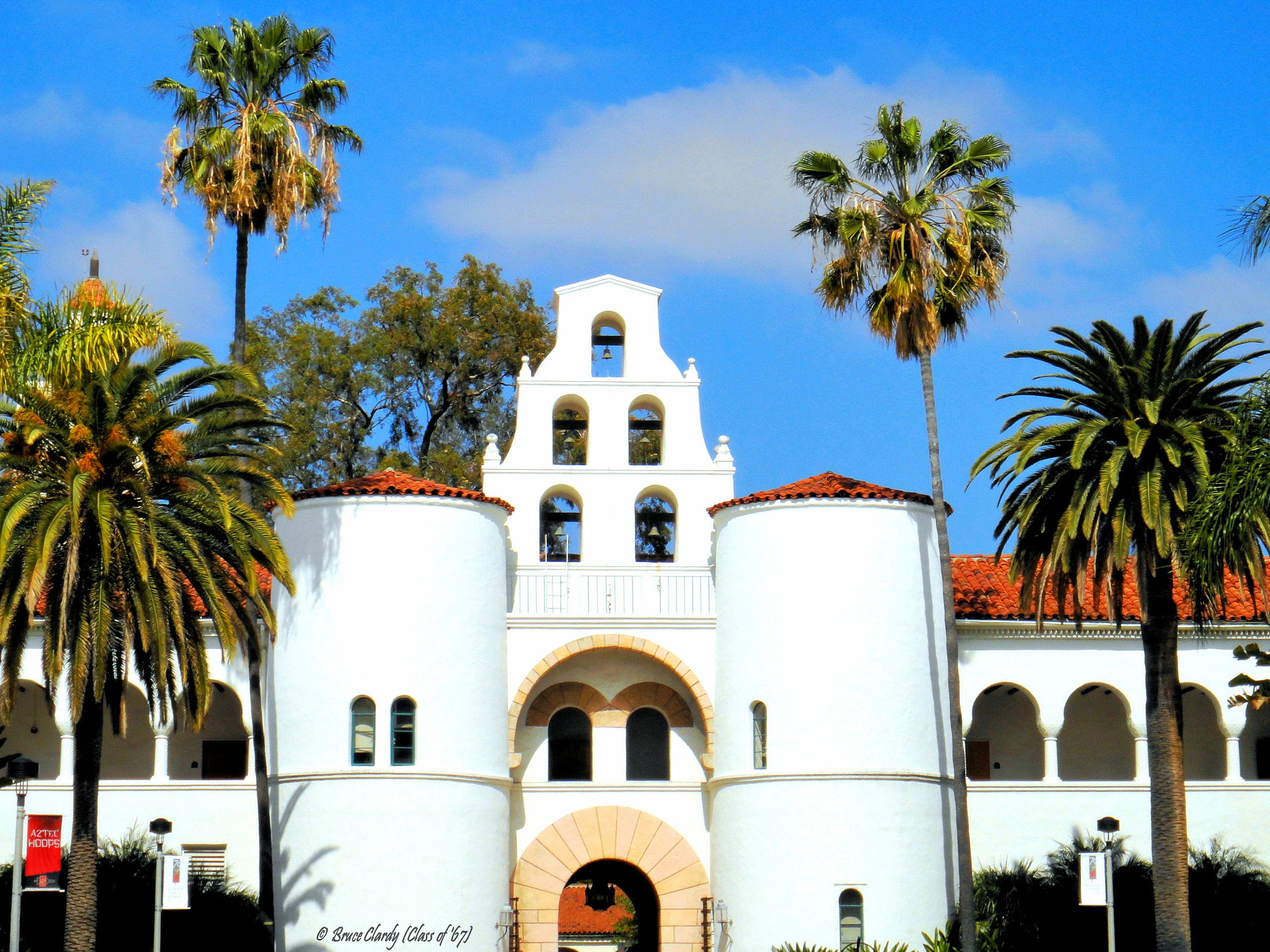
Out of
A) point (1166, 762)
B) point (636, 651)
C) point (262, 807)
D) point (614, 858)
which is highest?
point (636, 651)

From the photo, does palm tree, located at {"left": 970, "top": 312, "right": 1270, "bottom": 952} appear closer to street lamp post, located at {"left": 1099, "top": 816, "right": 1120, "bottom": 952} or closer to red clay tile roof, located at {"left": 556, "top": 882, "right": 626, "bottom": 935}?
street lamp post, located at {"left": 1099, "top": 816, "right": 1120, "bottom": 952}

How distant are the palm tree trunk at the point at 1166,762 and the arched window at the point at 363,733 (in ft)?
43.2

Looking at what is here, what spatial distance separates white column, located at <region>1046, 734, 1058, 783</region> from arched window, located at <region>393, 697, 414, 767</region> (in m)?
11.9

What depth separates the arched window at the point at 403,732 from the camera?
3138cm

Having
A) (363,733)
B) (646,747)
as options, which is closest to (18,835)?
(363,733)

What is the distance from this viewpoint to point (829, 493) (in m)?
32.6

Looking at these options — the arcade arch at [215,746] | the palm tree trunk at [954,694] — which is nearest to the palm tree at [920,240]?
the palm tree trunk at [954,694]

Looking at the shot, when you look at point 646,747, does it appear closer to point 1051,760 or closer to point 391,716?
point 391,716

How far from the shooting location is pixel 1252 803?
3394cm

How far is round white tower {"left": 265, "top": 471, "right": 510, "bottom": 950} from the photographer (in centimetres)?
3061

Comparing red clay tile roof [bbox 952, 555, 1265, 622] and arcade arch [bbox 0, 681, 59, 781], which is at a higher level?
red clay tile roof [bbox 952, 555, 1265, 622]

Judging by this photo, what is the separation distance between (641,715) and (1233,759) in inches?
448

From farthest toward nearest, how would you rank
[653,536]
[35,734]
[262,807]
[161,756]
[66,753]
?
[653,536]
[35,734]
[66,753]
[161,756]
[262,807]

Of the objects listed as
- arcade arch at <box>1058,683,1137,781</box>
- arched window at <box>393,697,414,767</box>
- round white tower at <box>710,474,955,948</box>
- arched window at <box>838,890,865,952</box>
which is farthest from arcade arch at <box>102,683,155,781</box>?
arcade arch at <box>1058,683,1137,781</box>
